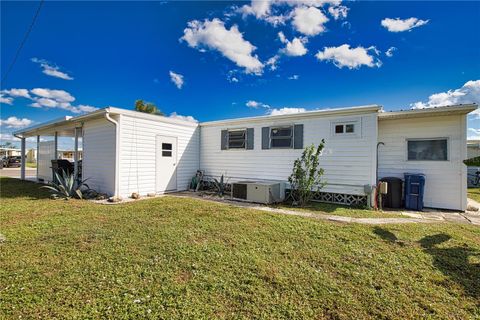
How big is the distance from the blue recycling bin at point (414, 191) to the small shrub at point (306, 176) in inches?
93.1

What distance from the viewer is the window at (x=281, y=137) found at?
26.6ft

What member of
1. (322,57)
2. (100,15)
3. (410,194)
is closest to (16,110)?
(100,15)

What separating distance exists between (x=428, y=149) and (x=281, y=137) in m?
4.44

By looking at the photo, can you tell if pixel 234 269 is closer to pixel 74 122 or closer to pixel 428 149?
pixel 428 149

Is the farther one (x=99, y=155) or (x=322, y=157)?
(x=99, y=155)

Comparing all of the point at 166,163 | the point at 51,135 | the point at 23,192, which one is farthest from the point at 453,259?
the point at 51,135

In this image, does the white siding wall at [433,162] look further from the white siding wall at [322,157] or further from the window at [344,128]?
the window at [344,128]

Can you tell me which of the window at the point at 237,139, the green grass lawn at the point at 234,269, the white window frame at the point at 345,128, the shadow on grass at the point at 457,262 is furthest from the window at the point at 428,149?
the window at the point at 237,139

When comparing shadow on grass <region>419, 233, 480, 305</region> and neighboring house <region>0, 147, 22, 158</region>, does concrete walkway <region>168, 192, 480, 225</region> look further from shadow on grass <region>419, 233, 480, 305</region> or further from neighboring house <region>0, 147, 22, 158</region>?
neighboring house <region>0, 147, 22, 158</region>

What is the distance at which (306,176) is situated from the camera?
7473 millimetres

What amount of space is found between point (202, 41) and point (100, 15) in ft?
14.3

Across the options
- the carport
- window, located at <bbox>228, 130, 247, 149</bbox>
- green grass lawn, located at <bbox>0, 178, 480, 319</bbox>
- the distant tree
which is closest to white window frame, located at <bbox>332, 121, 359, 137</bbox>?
green grass lawn, located at <bbox>0, 178, 480, 319</bbox>

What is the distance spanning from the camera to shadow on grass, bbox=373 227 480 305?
2729 millimetres

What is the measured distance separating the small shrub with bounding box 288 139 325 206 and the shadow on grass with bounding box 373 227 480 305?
112 inches
